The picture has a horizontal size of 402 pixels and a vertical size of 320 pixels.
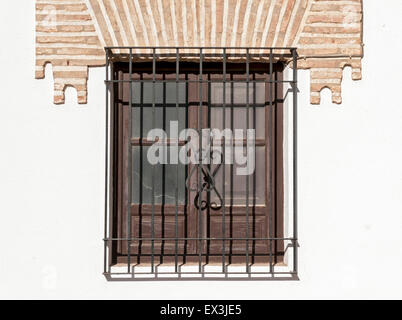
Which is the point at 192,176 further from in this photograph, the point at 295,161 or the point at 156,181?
the point at 295,161

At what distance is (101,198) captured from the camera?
14.0 ft

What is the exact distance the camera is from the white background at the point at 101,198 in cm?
423

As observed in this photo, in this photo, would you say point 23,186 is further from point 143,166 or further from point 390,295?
A: point 390,295

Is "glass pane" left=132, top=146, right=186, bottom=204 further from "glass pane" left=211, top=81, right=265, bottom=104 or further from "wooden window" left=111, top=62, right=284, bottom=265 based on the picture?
"glass pane" left=211, top=81, right=265, bottom=104

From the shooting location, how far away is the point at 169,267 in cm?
436

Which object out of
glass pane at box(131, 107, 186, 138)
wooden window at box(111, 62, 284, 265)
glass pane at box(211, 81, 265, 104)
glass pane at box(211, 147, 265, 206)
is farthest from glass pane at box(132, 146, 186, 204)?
glass pane at box(211, 81, 265, 104)

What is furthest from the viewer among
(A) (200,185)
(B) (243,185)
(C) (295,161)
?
(B) (243,185)

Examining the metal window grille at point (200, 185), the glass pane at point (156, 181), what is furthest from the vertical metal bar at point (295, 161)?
the glass pane at point (156, 181)

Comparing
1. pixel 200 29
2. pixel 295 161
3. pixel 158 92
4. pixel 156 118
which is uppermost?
pixel 200 29

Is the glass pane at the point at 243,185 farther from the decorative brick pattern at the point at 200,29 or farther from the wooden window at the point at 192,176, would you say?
the decorative brick pattern at the point at 200,29

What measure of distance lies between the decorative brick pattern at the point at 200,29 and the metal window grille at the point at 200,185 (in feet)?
0.30

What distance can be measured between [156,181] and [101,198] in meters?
0.44

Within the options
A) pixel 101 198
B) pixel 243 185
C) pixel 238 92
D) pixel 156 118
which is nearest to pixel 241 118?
pixel 238 92

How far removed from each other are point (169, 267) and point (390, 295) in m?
1.57
